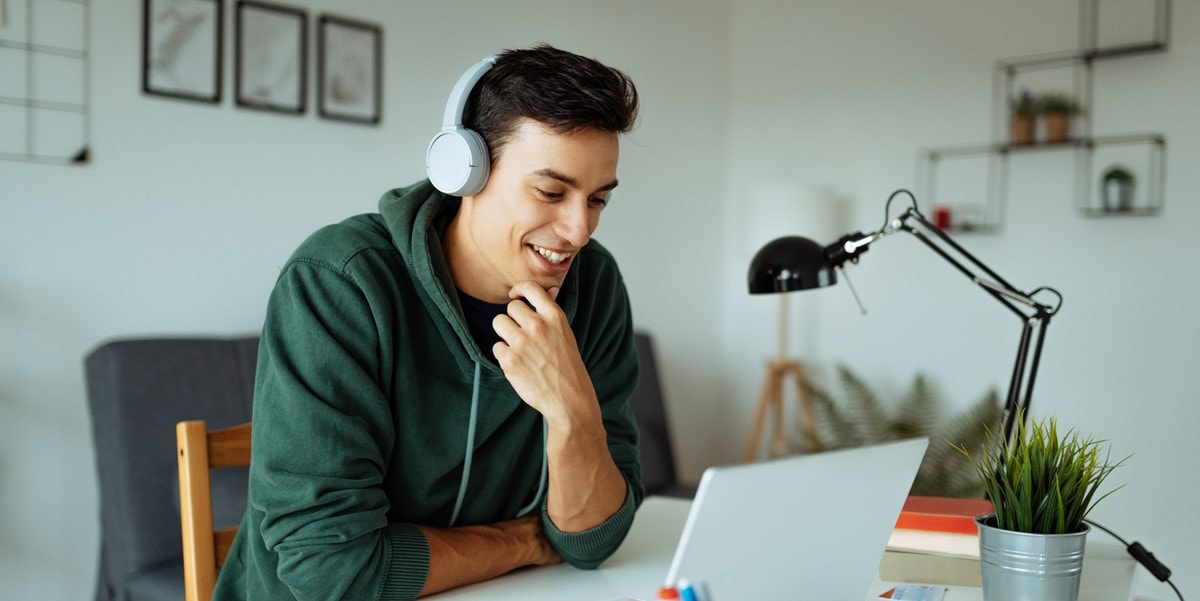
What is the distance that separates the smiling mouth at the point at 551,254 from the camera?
4.26 feet

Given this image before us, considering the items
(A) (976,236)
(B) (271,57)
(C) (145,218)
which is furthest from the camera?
(A) (976,236)

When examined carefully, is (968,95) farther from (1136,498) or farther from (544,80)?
(544,80)

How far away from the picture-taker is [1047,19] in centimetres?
357

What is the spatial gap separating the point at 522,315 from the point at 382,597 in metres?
0.38

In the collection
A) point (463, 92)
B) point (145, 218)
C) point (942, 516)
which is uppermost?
point (463, 92)

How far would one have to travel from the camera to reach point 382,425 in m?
1.24

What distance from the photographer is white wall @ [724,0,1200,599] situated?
3.30 meters

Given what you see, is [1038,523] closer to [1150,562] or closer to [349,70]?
[1150,562]

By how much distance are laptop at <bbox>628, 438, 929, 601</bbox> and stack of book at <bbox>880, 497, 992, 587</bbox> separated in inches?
13.3

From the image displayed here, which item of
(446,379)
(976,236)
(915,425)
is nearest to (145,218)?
(446,379)

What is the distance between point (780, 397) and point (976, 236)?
1.03m

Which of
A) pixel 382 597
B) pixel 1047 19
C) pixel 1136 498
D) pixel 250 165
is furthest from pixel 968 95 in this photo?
pixel 382 597

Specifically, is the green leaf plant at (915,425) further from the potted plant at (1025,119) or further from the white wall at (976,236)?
the potted plant at (1025,119)

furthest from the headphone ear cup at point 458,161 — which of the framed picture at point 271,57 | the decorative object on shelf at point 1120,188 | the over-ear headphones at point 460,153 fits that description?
the decorative object on shelf at point 1120,188
